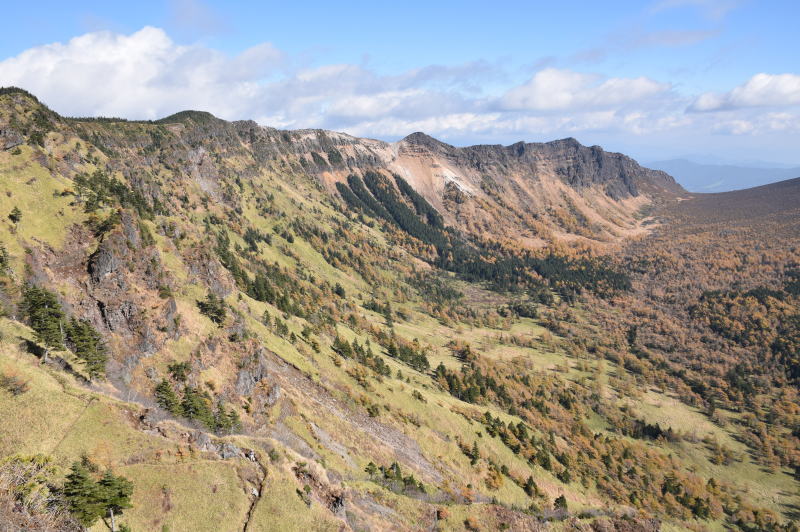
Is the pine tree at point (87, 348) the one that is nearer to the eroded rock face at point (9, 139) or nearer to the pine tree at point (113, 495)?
the pine tree at point (113, 495)

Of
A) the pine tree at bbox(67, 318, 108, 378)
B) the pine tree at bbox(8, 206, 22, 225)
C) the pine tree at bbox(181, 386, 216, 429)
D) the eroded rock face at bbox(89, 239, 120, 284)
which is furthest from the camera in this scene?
the eroded rock face at bbox(89, 239, 120, 284)

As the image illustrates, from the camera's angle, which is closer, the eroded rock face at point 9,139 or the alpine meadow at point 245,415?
the alpine meadow at point 245,415

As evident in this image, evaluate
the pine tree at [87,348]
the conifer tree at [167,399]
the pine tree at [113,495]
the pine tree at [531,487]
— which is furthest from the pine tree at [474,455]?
the pine tree at [113,495]

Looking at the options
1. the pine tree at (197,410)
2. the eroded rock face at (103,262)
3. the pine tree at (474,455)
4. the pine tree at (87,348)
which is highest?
the eroded rock face at (103,262)

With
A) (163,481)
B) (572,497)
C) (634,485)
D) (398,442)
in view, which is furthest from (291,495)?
(634,485)

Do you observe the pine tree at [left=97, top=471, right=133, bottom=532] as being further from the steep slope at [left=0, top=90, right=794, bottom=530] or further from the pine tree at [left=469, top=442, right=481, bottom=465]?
the pine tree at [left=469, top=442, right=481, bottom=465]

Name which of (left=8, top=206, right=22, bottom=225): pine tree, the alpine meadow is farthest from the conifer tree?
(left=8, top=206, right=22, bottom=225): pine tree

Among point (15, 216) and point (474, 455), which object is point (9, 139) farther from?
point (474, 455)

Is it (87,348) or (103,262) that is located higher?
(103,262)

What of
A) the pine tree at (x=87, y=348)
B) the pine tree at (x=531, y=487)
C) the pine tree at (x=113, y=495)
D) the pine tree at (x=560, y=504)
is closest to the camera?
the pine tree at (x=113, y=495)

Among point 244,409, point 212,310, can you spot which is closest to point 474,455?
point 244,409

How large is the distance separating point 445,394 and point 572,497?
42752mm

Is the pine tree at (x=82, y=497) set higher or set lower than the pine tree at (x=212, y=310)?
lower

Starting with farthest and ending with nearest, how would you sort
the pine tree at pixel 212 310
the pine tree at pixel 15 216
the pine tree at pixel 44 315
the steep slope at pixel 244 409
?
the pine tree at pixel 212 310, the pine tree at pixel 15 216, the pine tree at pixel 44 315, the steep slope at pixel 244 409
